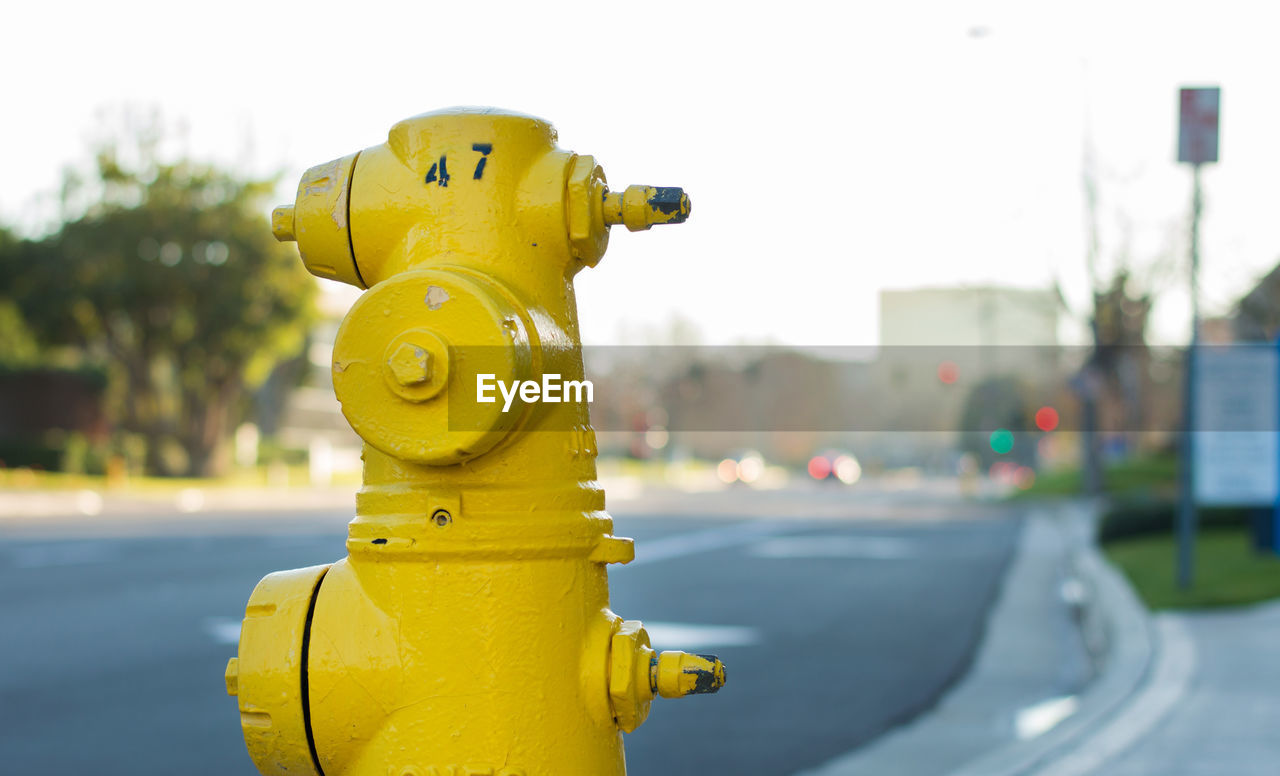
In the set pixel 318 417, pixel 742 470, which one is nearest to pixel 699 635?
pixel 742 470

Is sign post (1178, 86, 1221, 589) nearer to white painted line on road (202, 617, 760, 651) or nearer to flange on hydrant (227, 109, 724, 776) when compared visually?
white painted line on road (202, 617, 760, 651)

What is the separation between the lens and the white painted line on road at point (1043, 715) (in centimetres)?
541

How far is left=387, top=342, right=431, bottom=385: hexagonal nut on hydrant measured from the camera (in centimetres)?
147

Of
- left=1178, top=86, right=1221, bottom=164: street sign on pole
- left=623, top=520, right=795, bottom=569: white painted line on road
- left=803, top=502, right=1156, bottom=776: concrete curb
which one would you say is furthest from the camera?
left=623, top=520, right=795, bottom=569: white painted line on road

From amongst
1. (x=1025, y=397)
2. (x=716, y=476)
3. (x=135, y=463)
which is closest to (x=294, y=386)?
(x=135, y=463)

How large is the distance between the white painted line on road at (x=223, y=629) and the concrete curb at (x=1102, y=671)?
503 centimetres

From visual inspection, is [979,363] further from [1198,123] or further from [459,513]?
[459,513]

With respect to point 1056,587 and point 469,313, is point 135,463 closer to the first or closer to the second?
point 1056,587

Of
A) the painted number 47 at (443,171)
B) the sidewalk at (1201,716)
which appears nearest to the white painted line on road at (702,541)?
the sidewalk at (1201,716)

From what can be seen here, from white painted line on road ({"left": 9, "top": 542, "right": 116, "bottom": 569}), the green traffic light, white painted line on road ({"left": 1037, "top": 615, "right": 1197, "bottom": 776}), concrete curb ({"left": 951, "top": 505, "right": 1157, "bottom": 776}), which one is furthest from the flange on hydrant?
the green traffic light

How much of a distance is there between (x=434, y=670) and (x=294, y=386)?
161 ft

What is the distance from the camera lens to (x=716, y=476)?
5766 centimetres

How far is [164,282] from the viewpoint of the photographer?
105 feet

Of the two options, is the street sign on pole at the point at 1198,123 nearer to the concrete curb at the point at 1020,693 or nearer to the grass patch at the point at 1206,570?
the grass patch at the point at 1206,570
